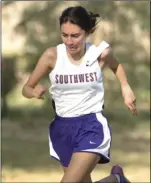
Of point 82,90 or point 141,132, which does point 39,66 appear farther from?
point 141,132

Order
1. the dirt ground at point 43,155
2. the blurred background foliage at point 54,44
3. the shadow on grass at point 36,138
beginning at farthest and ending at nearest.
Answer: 1. the blurred background foliage at point 54,44
2. the shadow on grass at point 36,138
3. the dirt ground at point 43,155

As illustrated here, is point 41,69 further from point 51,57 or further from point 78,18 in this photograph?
point 78,18

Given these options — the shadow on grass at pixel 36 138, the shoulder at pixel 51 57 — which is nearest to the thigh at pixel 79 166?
the shoulder at pixel 51 57

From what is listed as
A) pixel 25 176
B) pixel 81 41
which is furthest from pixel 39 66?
pixel 25 176

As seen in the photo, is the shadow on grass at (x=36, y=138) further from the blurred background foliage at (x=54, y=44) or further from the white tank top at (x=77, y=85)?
the white tank top at (x=77, y=85)

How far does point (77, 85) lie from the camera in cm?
466

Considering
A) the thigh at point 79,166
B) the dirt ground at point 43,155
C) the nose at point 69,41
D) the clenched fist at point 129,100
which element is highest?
the nose at point 69,41

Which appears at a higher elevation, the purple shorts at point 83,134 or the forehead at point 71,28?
the forehead at point 71,28

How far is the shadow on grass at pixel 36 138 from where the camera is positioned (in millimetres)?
8953

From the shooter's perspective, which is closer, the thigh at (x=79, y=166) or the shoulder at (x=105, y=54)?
the thigh at (x=79, y=166)

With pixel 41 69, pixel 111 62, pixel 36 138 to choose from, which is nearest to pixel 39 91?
pixel 41 69

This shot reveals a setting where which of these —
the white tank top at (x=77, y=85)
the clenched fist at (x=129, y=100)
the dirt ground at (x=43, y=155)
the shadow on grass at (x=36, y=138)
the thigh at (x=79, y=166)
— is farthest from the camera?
the shadow on grass at (x=36, y=138)

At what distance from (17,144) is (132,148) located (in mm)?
1788

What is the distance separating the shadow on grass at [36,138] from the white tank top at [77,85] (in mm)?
3704
